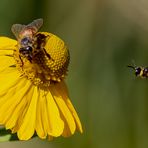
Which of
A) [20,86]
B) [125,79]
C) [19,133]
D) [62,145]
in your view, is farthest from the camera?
[125,79]

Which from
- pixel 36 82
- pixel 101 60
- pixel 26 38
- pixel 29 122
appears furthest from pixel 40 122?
pixel 101 60

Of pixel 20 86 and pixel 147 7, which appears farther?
pixel 147 7

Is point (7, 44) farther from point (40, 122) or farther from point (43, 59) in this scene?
point (40, 122)

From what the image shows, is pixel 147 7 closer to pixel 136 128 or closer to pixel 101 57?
pixel 101 57

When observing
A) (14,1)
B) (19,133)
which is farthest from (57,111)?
(14,1)

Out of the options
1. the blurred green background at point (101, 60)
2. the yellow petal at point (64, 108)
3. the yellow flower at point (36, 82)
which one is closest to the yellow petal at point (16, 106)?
the yellow flower at point (36, 82)

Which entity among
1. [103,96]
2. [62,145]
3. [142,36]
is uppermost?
[142,36]

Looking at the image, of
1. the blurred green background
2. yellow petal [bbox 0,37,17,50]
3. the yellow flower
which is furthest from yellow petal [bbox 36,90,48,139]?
the blurred green background

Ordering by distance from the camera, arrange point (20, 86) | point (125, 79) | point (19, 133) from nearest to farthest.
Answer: point (19, 133)
point (20, 86)
point (125, 79)
